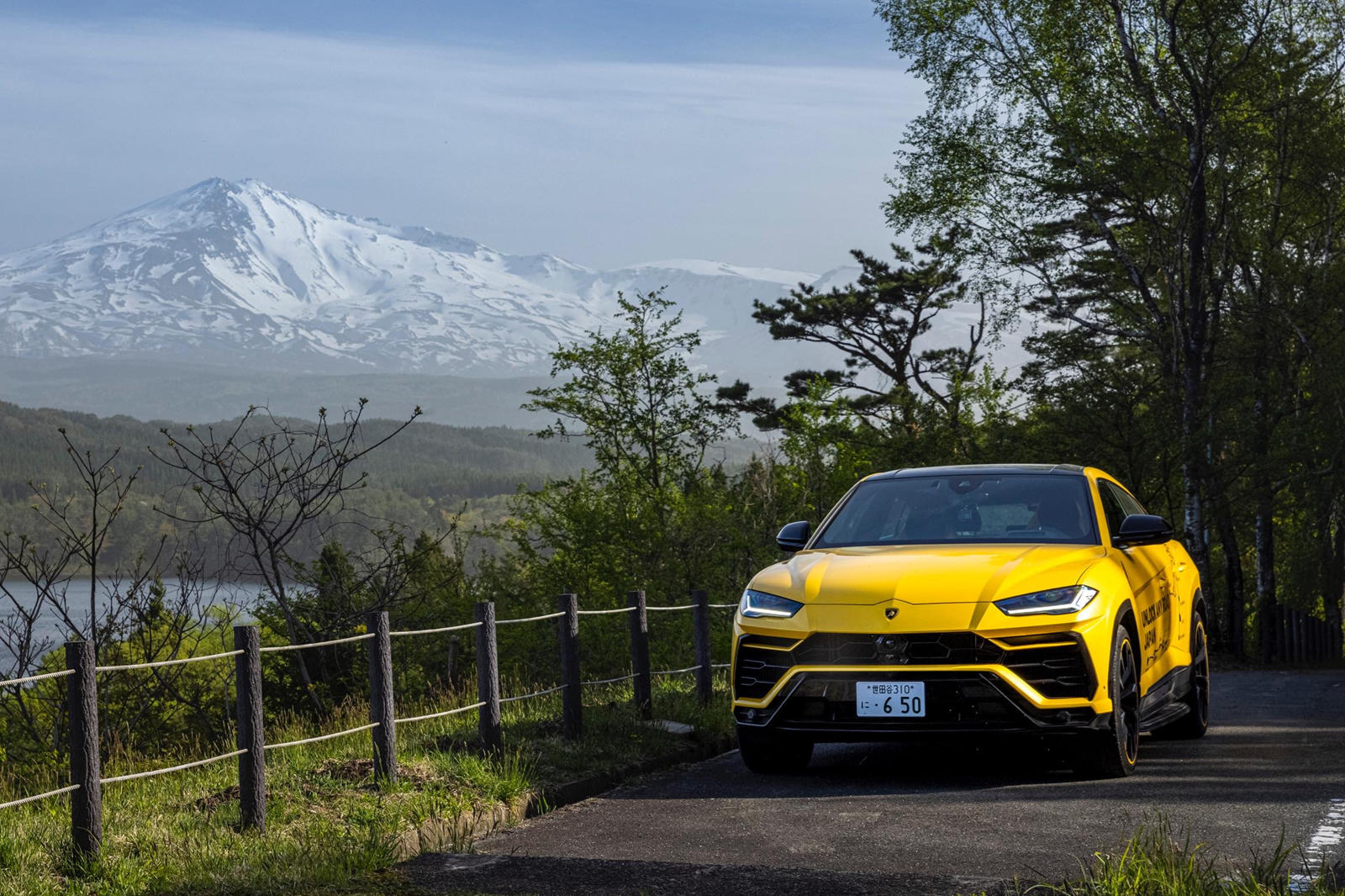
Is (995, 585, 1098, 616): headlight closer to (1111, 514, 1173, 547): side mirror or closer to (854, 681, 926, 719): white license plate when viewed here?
(854, 681, 926, 719): white license plate

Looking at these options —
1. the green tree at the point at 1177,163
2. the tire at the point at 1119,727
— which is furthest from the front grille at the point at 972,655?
the green tree at the point at 1177,163

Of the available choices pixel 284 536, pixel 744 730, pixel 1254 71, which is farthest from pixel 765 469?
pixel 744 730

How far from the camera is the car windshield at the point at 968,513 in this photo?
8.69m

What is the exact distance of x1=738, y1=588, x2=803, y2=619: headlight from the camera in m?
7.89

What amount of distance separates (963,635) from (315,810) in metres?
3.31

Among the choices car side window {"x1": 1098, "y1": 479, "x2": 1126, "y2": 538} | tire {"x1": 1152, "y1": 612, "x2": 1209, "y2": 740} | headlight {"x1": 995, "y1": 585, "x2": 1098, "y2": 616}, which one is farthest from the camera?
tire {"x1": 1152, "y1": 612, "x2": 1209, "y2": 740}

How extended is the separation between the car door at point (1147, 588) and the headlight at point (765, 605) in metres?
2.02

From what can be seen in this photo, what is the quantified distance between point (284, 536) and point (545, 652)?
28.8m

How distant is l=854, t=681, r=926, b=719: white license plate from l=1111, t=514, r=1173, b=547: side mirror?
183 centimetres

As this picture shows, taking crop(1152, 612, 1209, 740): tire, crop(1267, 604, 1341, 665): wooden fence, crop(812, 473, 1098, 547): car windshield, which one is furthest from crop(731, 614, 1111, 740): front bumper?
crop(1267, 604, 1341, 665): wooden fence

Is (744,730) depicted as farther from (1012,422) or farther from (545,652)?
(545,652)

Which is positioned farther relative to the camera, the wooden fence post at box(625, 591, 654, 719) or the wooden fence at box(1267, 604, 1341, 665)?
the wooden fence at box(1267, 604, 1341, 665)

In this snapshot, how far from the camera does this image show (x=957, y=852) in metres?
6.04

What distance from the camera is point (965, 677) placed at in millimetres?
7438
